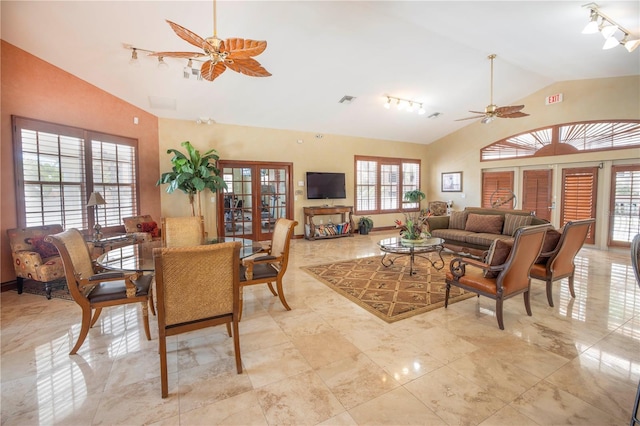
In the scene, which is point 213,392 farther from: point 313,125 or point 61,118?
point 313,125

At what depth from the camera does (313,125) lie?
7160 mm

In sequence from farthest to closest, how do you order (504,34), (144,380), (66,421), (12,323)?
1. (504,34)
2. (12,323)
3. (144,380)
4. (66,421)

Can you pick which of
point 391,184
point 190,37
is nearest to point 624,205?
point 391,184

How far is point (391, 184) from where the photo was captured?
8.95m

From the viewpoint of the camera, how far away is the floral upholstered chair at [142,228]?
4866 mm

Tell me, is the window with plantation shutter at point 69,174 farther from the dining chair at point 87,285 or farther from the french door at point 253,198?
the dining chair at point 87,285

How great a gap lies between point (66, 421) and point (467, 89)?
7679mm

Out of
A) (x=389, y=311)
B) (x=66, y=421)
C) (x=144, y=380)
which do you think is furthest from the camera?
(x=389, y=311)

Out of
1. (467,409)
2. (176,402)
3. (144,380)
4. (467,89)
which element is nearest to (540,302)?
(467,409)

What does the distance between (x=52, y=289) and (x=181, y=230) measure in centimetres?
198

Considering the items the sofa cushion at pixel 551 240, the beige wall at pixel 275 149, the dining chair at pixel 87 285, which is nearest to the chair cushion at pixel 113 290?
the dining chair at pixel 87 285

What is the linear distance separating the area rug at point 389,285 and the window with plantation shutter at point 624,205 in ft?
12.2

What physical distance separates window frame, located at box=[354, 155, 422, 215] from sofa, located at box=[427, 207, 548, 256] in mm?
2730

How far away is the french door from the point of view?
6648 mm
